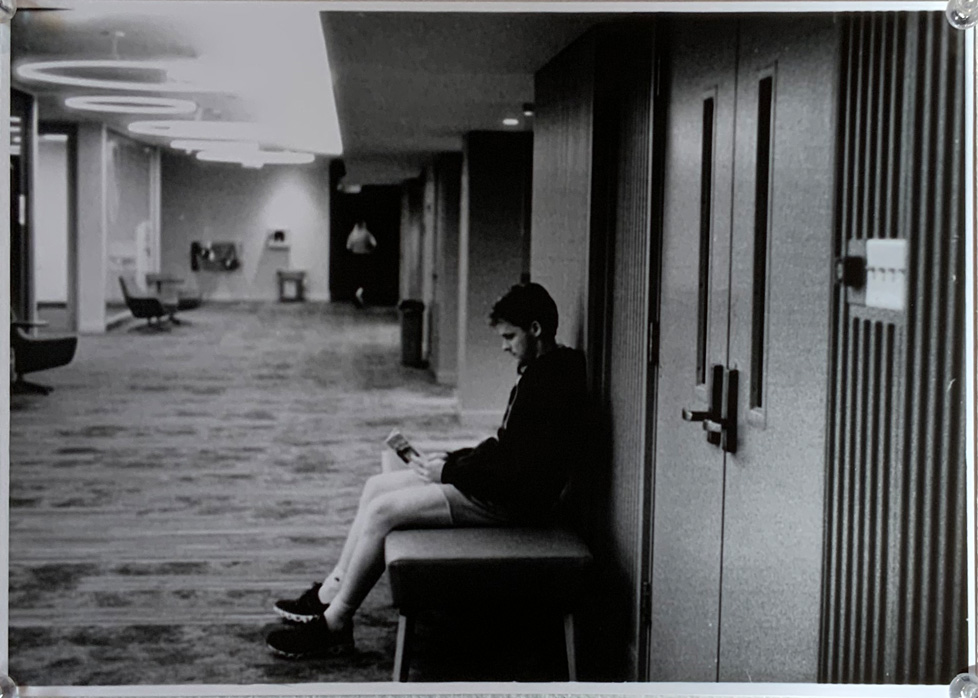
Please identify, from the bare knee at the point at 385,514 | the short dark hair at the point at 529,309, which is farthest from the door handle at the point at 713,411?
the bare knee at the point at 385,514

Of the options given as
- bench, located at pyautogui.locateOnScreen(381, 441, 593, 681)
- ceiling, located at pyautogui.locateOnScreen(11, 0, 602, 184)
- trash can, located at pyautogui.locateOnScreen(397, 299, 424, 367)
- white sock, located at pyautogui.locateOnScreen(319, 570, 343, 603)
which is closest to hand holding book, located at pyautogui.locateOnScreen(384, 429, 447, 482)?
bench, located at pyautogui.locateOnScreen(381, 441, 593, 681)

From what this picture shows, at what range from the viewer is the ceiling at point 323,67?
2574mm

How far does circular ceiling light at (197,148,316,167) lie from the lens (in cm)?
313

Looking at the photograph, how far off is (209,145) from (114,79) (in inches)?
32.9

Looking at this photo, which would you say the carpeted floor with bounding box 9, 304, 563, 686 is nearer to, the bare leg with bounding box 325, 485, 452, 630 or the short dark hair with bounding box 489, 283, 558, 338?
the bare leg with bounding box 325, 485, 452, 630

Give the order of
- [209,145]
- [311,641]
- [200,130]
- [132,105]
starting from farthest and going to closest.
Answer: [209,145] → [200,130] → [132,105] → [311,641]

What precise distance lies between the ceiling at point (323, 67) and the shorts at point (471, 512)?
0.99 m

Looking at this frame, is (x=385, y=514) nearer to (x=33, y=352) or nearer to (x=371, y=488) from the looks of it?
(x=371, y=488)

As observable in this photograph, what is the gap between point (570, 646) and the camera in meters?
2.86

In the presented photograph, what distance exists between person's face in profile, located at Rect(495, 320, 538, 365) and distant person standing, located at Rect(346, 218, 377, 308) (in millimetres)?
1108

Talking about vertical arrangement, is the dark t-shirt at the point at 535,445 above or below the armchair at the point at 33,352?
below

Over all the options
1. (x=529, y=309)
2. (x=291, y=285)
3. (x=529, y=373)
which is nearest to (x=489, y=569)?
(x=529, y=373)

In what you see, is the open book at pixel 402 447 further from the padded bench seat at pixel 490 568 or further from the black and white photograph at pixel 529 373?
the padded bench seat at pixel 490 568

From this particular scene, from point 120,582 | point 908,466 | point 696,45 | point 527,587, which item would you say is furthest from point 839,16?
point 120,582
